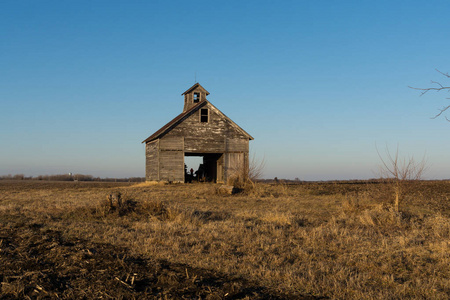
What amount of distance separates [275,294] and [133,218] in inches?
313

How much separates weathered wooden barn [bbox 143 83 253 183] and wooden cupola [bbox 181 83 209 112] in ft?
17.8

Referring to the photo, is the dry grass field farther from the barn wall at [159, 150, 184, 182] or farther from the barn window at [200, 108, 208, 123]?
the barn window at [200, 108, 208, 123]

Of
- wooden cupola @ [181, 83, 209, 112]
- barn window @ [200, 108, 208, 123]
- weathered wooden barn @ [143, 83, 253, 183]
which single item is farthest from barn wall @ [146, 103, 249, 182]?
wooden cupola @ [181, 83, 209, 112]

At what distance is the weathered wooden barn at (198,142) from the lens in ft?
98.9

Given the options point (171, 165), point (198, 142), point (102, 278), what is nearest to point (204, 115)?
point (198, 142)

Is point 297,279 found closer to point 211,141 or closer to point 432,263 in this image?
point 432,263

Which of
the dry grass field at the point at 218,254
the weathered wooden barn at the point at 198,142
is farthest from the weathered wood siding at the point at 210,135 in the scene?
the dry grass field at the point at 218,254

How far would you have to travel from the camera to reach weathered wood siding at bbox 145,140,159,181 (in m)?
30.6

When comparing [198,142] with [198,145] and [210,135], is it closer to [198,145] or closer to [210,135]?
[198,145]

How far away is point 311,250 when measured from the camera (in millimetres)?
8430

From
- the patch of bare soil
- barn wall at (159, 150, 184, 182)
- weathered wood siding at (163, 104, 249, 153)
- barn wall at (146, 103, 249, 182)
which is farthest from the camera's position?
weathered wood siding at (163, 104, 249, 153)

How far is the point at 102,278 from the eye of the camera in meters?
6.29

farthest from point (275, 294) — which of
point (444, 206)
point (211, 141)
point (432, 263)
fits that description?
point (211, 141)

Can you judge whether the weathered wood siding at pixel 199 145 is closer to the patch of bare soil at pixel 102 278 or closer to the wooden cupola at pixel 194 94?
the wooden cupola at pixel 194 94
